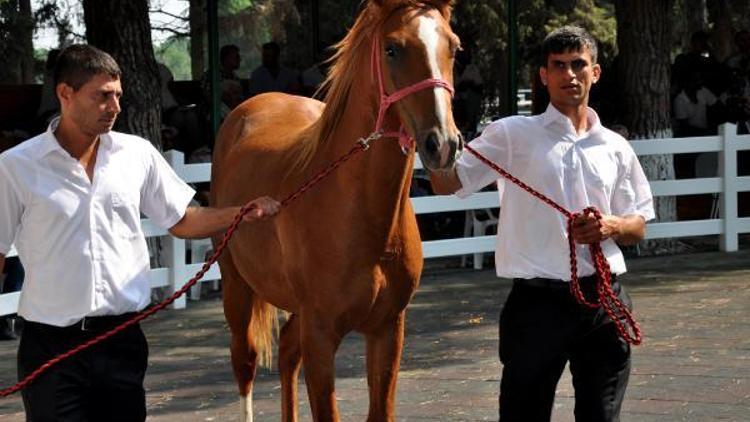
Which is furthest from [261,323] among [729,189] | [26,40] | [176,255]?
[26,40]

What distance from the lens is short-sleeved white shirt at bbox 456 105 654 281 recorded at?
5.37 meters

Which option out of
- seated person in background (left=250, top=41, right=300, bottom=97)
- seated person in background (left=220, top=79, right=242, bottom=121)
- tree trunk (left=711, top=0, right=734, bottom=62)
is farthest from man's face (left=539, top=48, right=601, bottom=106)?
tree trunk (left=711, top=0, right=734, bottom=62)

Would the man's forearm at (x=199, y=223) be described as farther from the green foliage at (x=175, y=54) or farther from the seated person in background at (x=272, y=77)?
the green foliage at (x=175, y=54)

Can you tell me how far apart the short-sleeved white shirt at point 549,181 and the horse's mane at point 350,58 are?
0.59 m

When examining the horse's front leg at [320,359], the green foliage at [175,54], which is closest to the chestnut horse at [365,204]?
the horse's front leg at [320,359]

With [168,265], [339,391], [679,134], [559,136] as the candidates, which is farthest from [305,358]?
[679,134]

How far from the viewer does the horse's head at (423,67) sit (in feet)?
16.6

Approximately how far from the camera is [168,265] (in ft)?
39.5

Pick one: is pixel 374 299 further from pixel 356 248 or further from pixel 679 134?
pixel 679 134

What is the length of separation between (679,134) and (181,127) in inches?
237

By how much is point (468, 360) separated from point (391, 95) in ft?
13.4

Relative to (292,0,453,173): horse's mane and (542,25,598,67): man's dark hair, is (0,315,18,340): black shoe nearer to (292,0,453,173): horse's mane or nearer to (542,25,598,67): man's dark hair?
(292,0,453,173): horse's mane

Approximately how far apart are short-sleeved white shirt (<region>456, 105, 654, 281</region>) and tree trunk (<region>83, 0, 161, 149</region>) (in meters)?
7.19

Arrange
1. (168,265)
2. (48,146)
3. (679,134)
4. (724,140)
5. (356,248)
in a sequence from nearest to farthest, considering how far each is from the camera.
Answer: (48,146) < (356,248) < (168,265) < (724,140) < (679,134)
